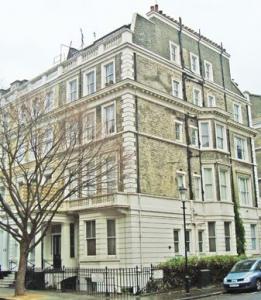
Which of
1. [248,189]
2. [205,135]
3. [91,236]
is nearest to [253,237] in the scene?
[248,189]

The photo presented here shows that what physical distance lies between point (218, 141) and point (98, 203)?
38.0 ft

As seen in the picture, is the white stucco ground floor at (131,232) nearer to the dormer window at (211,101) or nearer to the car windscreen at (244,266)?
the car windscreen at (244,266)

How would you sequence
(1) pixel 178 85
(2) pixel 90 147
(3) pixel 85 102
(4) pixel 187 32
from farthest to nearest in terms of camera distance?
(4) pixel 187 32 → (1) pixel 178 85 → (3) pixel 85 102 → (2) pixel 90 147

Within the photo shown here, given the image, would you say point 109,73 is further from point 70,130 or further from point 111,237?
point 111,237

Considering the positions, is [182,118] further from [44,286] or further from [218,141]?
[44,286]

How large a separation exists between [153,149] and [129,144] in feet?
7.58

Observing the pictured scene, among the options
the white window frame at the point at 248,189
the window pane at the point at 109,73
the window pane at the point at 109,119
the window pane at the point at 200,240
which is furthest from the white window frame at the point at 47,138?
the white window frame at the point at 248,189

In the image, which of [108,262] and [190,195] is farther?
[190,195]

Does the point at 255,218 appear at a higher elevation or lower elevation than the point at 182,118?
lower

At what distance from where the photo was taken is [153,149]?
30062 mm

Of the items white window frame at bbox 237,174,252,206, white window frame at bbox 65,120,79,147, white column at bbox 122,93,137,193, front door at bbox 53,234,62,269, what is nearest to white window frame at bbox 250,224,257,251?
white window frame at bbox 237,174,252,206

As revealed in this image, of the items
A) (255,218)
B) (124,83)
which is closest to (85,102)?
(124,83)

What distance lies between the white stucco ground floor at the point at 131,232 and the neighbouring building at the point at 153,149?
Result: 0.06 m

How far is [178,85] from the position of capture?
33969 mm
